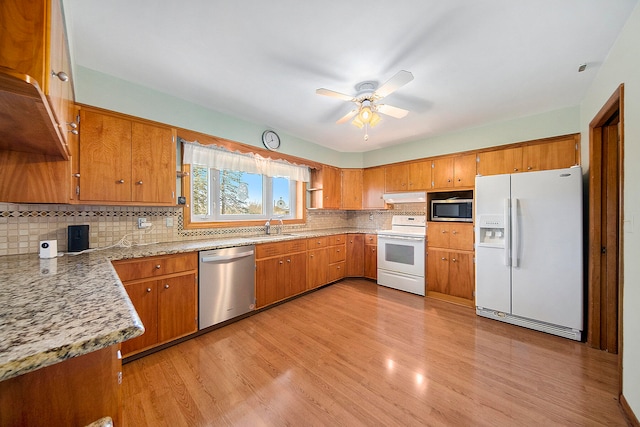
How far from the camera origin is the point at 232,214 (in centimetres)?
333

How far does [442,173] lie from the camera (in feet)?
11.7

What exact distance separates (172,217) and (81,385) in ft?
7.22

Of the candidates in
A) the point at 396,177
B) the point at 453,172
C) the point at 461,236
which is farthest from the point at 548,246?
the point at 396,177

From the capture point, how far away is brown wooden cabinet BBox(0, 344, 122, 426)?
0.60 metres

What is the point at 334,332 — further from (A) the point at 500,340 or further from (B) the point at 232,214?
(B) the point at 232,214

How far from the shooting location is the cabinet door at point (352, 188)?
459 cm

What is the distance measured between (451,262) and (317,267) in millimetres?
1966

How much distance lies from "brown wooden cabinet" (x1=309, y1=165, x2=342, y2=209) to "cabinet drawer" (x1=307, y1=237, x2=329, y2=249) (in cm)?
72

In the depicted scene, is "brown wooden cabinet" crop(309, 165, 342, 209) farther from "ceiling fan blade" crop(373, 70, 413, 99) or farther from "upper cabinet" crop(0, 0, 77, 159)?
"upper cabinet" crop(0, 0, 77, 159)

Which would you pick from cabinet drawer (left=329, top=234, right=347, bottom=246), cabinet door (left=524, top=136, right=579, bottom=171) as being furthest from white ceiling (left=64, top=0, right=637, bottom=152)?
cabinet drawer (left=329, top=234, right=347, bottom=246)

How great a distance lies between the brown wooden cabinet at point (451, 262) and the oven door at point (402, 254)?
13 centimetres

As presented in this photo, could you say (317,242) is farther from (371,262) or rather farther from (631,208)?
(631,208)

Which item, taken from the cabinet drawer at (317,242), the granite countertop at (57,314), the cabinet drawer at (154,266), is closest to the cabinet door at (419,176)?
the cabinet drawer at (317,242)

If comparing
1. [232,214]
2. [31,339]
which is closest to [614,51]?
[31,339]
